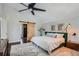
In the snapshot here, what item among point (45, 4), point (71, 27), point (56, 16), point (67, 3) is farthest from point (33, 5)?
point (71, 27)

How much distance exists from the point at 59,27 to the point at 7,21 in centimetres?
92

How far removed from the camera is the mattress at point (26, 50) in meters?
2.06

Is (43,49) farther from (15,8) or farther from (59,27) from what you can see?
(15,8)

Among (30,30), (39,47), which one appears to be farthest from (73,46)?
(30,30)

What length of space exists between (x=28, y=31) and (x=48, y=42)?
40 cm

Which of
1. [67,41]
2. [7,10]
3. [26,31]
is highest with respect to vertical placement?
[7,10]

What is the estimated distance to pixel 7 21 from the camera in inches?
80.0

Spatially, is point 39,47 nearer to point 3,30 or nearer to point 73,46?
point 73,46

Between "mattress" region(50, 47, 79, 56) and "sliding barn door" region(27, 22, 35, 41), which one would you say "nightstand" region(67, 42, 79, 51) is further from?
"sliding barn door" region(27, 22, 35, 41)

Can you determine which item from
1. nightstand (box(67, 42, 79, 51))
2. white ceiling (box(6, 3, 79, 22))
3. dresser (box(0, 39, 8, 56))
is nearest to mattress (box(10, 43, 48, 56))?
dresser (box(0, 39, 8, 56))

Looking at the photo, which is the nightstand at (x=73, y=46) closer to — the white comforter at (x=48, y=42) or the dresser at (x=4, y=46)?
the white comforter at (x=48, y=42)

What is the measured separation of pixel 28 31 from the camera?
2.08 m

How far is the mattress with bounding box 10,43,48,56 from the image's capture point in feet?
6.75

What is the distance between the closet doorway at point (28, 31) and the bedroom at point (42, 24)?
0.08 feet
